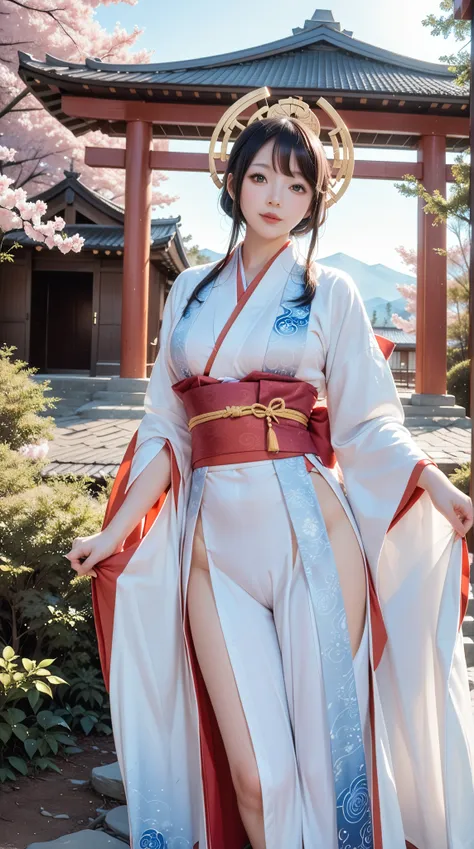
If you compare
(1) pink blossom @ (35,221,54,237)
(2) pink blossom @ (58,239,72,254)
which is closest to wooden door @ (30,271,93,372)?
(2) pink blossom @ (58,239,72,254)

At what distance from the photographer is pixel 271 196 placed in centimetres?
216

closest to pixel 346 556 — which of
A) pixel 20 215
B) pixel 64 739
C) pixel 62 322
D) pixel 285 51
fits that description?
pixel 64 739

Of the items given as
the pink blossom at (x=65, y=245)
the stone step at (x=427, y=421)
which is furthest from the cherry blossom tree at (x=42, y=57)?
the stone step at (x=427, y=421)

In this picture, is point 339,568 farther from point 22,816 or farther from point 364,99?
point 364,99

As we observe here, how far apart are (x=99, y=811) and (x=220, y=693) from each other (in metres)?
1.42

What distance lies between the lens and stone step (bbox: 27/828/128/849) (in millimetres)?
2533

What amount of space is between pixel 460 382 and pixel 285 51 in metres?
7.07

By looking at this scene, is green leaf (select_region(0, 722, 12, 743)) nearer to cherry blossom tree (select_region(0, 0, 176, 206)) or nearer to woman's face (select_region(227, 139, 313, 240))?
woman's face (select_region(227, 139, 313, 240))

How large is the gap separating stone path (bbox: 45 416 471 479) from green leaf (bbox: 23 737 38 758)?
2.18 metres

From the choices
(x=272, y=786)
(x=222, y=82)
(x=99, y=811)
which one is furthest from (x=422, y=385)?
(x=272, y=786)

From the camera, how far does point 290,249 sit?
7.54 feet

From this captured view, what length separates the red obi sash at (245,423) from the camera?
2059 mm

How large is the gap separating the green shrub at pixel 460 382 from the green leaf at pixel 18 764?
39.1 feet

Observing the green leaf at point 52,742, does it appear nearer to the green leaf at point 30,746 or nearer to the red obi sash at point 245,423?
the green leaf at point 30,746
